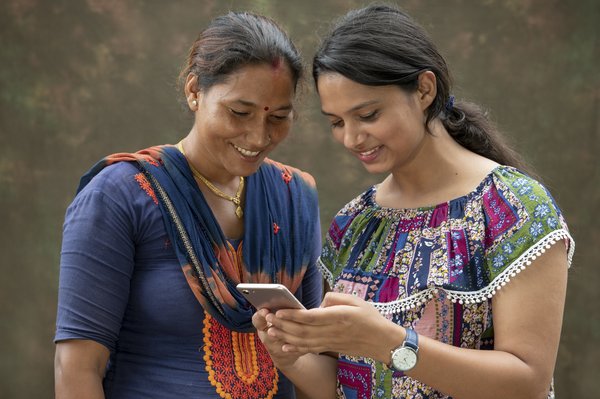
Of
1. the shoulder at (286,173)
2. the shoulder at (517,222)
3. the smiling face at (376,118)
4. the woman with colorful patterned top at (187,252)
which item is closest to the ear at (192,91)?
the woman with colorful patterned top at (187,252)

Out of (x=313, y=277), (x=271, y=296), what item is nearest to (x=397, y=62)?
(x=271, y=296)

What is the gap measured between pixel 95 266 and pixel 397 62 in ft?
2.77

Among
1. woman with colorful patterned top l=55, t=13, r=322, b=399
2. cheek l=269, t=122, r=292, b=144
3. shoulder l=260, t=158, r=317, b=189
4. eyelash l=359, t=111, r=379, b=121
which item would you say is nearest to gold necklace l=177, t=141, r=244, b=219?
woman with colorful patterned top l=55, t=13, r=322, b=399

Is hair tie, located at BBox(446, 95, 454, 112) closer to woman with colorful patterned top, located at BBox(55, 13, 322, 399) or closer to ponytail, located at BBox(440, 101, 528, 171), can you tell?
ponytail, located at BBox(440, 101, 528, 171)

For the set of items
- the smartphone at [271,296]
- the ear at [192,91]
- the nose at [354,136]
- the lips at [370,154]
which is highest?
the ear at [192,91]

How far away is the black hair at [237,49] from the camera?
2102mm

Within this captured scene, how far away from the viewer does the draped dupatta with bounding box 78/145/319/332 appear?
2088mm

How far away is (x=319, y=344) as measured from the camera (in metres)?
1.74

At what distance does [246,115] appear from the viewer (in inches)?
83.7

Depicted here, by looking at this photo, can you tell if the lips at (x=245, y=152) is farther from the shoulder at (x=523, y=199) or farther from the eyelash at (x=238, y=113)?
the shoulder at (x=523, y=199)

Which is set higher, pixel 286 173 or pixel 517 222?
pixel 286 173

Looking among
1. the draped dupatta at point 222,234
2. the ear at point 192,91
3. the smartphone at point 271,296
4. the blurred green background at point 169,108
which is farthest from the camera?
the blurred green background at point 169,108

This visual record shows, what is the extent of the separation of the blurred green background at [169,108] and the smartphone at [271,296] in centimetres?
247

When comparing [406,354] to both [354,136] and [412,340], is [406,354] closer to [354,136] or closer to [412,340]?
[412,340]
